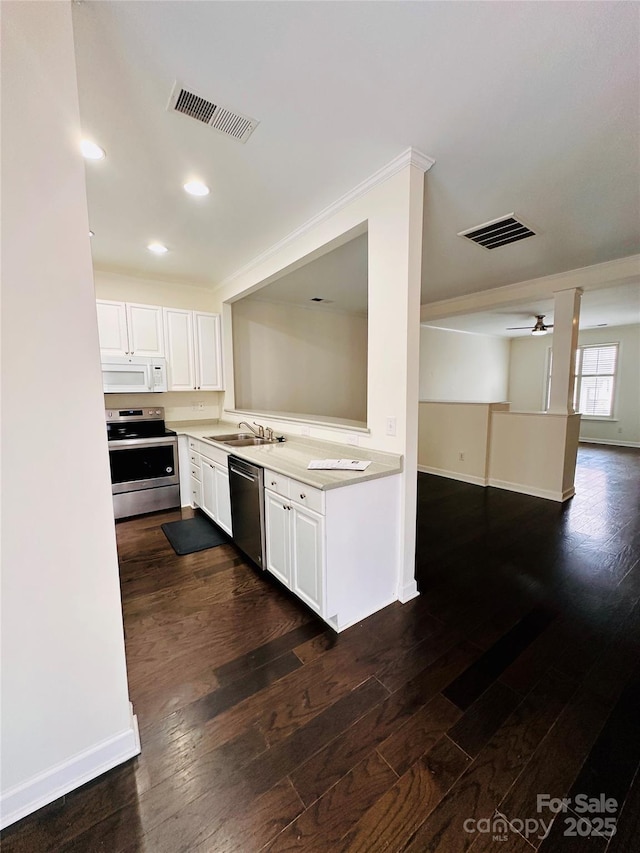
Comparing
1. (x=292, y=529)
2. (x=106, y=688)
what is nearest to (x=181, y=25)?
(x=292, y=529)

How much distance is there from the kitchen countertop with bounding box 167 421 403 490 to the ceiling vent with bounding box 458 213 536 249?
2228 millimetres

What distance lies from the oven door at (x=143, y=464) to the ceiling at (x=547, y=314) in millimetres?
4807

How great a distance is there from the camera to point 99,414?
119 centimetres

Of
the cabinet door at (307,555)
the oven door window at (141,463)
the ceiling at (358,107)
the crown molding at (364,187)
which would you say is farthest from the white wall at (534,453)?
the oven door window at (141,463)

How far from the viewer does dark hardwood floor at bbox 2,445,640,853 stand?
112 cm

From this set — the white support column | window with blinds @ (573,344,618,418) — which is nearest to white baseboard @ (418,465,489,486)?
the white support column

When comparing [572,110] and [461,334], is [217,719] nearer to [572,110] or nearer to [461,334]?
[572,110]

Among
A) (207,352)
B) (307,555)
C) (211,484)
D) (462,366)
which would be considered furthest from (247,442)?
(462,366)

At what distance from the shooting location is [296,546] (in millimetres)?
2178

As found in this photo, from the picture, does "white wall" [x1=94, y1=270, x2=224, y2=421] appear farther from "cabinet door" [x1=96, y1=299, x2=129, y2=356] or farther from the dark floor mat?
the dark floor mat

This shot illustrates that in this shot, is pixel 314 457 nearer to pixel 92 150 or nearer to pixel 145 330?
pixel 92 150

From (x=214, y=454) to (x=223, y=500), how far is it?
453mm

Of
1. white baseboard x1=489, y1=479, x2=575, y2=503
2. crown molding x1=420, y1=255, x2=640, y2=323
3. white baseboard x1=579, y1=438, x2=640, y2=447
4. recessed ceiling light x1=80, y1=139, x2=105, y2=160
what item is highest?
recessed ceiling light x1=80, y1=139, x2=105, y2=160

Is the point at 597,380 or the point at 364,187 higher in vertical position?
the point at 364,187
